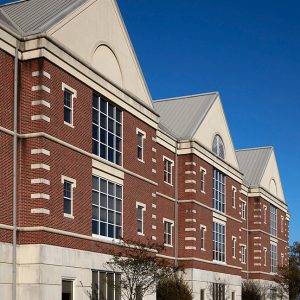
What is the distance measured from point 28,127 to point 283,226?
4721 centimetres

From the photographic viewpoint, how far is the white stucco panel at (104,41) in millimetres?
28203

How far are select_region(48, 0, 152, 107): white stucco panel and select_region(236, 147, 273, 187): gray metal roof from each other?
1041 inches

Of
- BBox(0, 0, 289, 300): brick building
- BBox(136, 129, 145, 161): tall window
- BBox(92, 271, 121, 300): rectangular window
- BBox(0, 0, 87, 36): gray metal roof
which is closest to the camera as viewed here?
BBox(0, 0, 289, 300): brick building

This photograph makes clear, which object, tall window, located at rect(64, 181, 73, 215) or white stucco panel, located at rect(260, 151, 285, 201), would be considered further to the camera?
white stucco panel, located at rect(260, 151, 285, 201)

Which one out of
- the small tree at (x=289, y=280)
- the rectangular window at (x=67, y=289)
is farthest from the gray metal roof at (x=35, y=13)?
the small tree at (x=289, y=280)

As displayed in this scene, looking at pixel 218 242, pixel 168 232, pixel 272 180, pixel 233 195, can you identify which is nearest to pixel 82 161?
pixel 168 232

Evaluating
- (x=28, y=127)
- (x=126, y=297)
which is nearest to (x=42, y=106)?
(x=28, y=127)

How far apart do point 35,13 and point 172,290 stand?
1781 centimetres

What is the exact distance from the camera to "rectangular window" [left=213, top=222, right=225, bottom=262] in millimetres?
45875

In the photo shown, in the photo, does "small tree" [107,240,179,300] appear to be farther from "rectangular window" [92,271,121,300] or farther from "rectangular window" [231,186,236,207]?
"rectangular window" [231,186,236,207]

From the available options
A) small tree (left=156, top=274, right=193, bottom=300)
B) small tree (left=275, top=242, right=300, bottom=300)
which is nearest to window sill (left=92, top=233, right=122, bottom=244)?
small tree (left=156, top=274, right=193, bottom=300)

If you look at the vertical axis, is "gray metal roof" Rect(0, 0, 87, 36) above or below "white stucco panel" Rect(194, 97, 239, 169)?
above

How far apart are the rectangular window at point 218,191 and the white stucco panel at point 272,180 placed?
12697mm

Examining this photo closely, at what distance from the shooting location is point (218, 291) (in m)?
45.5
